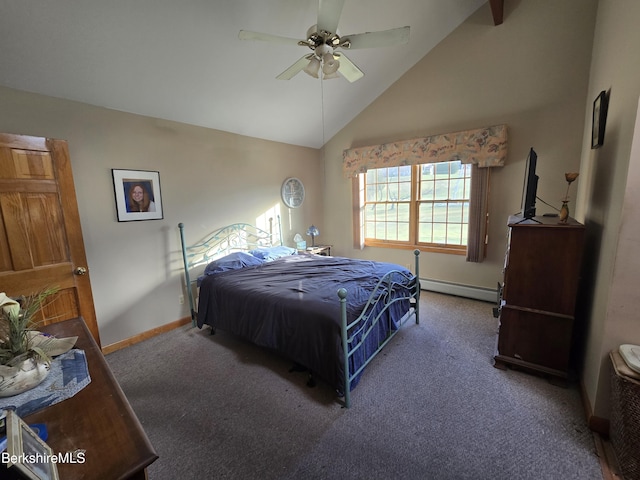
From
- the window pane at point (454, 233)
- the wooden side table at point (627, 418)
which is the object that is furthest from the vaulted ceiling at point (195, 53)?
the wooden side table at point (627, 418)

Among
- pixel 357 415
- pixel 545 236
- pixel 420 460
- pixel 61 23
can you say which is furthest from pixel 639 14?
pixel 61 23

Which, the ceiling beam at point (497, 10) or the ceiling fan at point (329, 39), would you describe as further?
the ceiling beam at point (497, 10)

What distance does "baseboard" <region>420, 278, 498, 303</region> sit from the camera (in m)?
3.72

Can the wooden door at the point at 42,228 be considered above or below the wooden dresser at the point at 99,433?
above

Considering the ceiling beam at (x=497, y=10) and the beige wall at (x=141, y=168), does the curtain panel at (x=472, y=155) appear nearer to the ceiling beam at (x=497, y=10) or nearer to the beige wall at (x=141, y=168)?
the ceiling beam at (x=497, y=10)

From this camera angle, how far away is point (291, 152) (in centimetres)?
466

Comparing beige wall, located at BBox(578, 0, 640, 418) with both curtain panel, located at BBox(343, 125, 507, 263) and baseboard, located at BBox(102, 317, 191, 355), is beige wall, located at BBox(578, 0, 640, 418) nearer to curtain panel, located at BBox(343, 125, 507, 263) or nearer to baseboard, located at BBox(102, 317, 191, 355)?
curtain panel, located at BBox(343, 125, 507, 263)

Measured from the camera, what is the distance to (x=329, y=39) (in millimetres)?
2010

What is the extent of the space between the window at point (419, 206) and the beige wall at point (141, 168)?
197 centimetres

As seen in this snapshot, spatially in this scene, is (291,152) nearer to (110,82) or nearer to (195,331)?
(110,82)

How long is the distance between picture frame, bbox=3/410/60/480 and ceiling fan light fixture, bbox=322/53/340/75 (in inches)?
98.2

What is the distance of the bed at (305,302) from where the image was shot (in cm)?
203

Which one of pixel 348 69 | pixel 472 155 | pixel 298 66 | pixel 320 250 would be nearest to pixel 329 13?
pixel 298 66

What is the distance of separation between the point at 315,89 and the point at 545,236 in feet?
10.2
